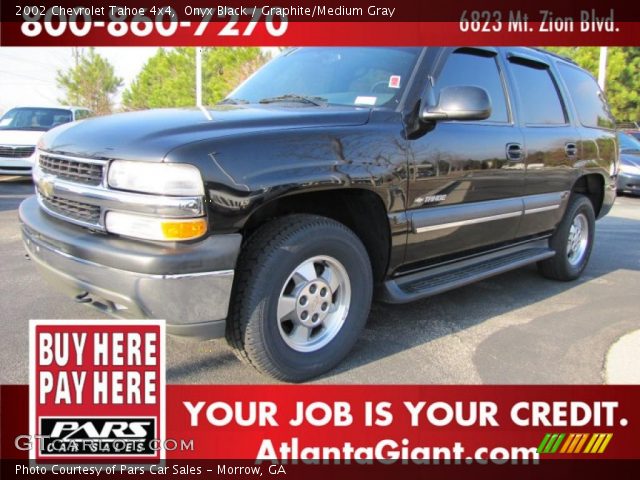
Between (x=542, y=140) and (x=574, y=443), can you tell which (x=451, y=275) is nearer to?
(x=574, y=443)

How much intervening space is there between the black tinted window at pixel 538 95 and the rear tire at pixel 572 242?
0.85 m

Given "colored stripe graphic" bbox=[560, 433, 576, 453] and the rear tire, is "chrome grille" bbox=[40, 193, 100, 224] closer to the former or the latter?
"colored stripe graphic" bbox=[560, 433, 576, 453]

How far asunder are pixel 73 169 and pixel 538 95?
3576 millimetres

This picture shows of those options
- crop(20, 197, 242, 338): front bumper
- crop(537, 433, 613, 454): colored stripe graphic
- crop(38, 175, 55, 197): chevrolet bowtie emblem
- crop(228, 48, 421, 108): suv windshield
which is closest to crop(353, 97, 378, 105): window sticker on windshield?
crop(228, 48, 421, 108): suv windshield

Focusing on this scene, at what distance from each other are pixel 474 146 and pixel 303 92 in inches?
45.9

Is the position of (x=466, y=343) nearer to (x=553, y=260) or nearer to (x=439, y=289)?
(x=439, y=289)

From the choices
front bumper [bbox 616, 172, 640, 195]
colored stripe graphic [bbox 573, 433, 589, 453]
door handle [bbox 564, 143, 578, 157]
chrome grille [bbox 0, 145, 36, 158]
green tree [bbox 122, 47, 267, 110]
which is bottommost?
colored stripe graphic [bbox 573, 433, 589, 453]

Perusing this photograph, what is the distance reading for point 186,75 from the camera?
102 ft

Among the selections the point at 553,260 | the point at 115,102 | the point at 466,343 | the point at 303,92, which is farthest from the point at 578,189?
the point at 115,102

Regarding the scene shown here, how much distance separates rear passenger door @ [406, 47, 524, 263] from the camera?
10.9 feet

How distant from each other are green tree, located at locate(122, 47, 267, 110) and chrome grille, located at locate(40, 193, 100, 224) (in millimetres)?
19819

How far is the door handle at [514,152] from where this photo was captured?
12.9ft

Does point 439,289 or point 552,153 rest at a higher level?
Result: point 552,153

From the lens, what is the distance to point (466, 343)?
3.52 m
